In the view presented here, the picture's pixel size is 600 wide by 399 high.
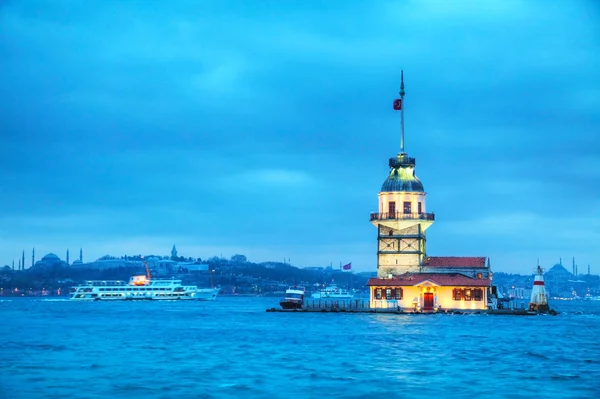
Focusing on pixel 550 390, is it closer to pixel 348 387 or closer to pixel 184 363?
pixel 348 387

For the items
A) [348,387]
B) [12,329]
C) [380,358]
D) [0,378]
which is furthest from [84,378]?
[12,329]

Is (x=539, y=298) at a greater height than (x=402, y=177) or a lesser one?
lesser

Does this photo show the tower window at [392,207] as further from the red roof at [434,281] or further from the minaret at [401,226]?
the red roof at [434,281]

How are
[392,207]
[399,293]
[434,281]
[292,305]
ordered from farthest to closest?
[292,305], [392,207], [399,293], [434,281]

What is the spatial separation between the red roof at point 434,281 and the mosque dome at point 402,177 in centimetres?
964

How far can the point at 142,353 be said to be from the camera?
Answer: 6175 cm

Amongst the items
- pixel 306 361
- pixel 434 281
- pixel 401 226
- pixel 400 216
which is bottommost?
pixel 306 361

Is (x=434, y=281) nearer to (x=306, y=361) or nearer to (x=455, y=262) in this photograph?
(x=455, y=262)

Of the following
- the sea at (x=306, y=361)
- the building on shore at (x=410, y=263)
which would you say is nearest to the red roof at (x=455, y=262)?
the building on shore at (x=410, y=263)

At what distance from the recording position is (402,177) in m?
110

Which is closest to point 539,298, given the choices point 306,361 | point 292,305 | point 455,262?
point 455,262

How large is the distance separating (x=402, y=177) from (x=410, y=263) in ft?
30.1

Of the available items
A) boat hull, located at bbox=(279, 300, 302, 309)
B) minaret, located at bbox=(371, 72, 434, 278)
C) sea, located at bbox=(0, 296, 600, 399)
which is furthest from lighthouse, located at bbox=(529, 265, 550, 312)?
boat hull, located at bbox=(279, 300, 302, 309)

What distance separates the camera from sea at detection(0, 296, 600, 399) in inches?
1774
